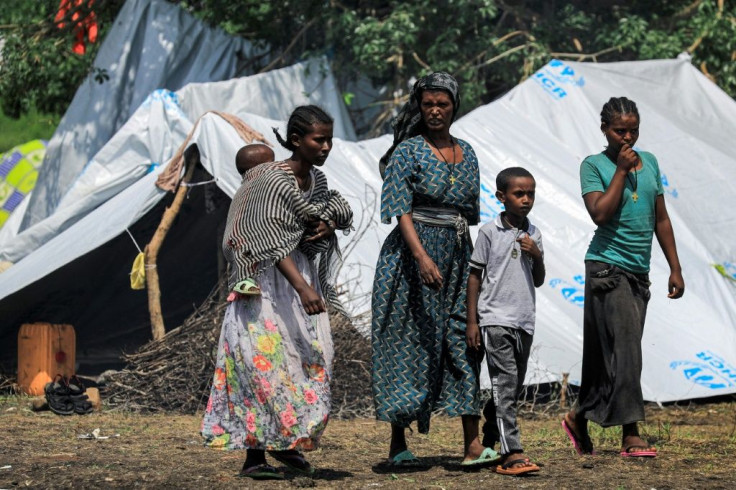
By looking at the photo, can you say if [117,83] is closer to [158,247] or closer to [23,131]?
[158,247]

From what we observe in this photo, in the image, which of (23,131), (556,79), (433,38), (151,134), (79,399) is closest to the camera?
(79,399)

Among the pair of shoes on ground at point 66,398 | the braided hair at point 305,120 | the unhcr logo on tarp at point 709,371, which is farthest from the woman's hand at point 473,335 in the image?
the pair of shoes on ground at point 66,398

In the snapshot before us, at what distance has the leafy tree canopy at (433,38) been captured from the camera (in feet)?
33.7

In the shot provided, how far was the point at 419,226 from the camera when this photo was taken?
4.46m

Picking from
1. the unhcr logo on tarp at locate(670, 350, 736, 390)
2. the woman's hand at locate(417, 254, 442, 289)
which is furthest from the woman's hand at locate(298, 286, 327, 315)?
the unhcr logo on tarp at locate(670, 350, 736, 390)

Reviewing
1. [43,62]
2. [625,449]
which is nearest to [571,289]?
[625,449]

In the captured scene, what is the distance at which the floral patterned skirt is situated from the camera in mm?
4102

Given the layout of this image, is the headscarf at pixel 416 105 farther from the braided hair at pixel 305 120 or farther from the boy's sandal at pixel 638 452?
the boy's sandal at pixel 638 452

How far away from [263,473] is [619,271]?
1600mm

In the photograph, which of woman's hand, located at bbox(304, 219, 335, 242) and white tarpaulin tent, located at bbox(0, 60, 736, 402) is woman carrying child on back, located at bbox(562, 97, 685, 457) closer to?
woman's hand, located at bbox(304, 219, 335, 242)

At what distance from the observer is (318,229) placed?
4227mm

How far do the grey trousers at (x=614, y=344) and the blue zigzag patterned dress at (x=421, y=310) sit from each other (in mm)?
557

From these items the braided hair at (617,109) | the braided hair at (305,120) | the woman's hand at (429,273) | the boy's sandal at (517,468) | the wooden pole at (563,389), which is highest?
the braided hair at (617,109)

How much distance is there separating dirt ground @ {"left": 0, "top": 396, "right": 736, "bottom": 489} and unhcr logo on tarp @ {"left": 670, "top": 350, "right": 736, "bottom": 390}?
0.49ft
